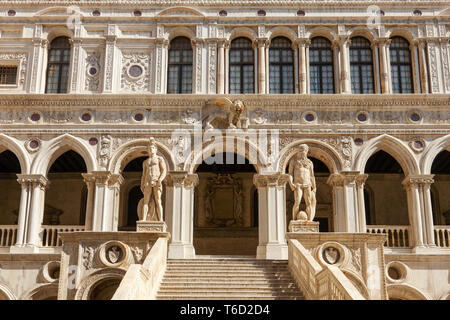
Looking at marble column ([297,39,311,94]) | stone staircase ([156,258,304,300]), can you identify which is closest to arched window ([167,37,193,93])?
marble column ([297,39,311,94])

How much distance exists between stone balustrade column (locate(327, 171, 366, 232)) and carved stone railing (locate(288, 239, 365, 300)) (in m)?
4.46

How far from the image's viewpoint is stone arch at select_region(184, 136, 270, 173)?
21922 mm

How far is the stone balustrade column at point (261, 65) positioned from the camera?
22797 mm

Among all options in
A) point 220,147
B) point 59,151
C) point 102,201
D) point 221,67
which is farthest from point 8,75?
point 220,147

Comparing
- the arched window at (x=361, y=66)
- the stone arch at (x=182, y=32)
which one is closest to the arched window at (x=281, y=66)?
the arched window at (x=361, y=66)

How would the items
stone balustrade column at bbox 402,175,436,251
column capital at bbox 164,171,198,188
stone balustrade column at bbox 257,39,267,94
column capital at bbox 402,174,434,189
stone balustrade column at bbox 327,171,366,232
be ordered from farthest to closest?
stone balustrade column at bbox 257,39,267,94
column capital at bbox 164,171,198,188
column capital at bbox 402,174,434,189
stone balustrade column at bbox 327,171,366,232
stone balustrade column at bbox 402,175,436,251

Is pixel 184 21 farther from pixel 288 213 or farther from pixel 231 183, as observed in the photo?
pixel 288 213

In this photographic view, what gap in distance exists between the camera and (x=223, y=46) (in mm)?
23375

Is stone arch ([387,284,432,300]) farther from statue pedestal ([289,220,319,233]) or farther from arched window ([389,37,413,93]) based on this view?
arched window ([389,37,413,93])

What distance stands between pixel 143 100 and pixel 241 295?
9486 millimetres

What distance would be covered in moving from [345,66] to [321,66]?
0.91 m

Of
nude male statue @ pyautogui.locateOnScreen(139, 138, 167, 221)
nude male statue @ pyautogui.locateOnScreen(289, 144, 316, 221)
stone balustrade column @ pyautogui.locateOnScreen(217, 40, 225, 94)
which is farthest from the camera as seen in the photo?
stone balustrade column @ pyautogui.locateOnScreen(217, 40, 225, 94)
